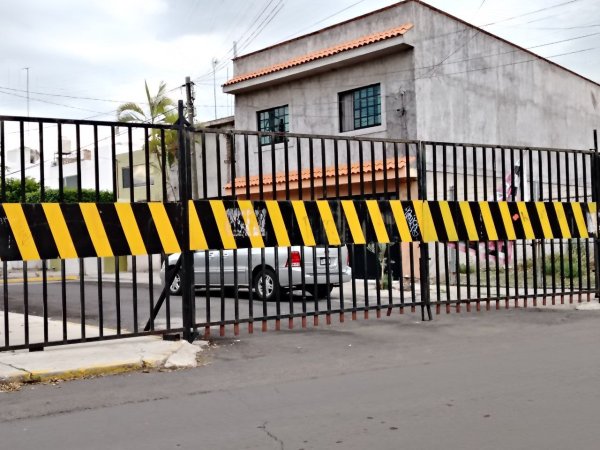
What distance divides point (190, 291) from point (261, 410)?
3077mm

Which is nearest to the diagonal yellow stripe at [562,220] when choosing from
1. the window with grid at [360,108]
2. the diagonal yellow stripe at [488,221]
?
the diagonal yellow stripe at [488,221]

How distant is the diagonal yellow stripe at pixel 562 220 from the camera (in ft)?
35.8

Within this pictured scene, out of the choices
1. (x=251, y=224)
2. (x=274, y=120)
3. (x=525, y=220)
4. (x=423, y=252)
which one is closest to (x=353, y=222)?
(x=423, y=252)

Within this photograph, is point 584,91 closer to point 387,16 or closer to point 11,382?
point 387,16

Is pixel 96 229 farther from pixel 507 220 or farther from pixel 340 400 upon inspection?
pixel 507 220

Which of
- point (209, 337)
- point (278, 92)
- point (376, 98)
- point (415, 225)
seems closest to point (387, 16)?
point (376, 98)

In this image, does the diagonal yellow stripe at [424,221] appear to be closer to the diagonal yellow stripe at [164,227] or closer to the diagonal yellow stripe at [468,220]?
the diagonal yellow stripe at [468,220]

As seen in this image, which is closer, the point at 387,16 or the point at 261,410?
the point at 261,410

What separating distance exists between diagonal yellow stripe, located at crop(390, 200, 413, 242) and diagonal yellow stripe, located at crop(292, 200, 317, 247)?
1.46m

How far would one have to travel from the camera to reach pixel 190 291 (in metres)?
8.02

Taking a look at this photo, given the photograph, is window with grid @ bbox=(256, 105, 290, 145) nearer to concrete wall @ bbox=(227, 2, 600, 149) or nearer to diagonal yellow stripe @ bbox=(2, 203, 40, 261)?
concrete wall @ bbox=(227, 2, 600, 149)

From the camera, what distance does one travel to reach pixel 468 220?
10000 millimetres

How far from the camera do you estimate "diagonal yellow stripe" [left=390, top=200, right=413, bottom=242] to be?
9.51 meters

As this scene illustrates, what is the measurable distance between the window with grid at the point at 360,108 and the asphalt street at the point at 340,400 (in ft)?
37.6
